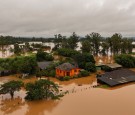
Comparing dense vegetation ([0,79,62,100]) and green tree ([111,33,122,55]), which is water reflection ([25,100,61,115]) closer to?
dense vegetation ([0,79,62,100])

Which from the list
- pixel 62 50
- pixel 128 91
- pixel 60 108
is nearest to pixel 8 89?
pixel 60 108

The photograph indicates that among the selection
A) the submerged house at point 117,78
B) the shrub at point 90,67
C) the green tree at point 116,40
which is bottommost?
the submerged house at point 117,78

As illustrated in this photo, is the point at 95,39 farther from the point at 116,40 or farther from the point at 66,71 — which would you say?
the point at 66,71

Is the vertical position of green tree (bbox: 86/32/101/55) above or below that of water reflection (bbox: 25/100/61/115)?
above

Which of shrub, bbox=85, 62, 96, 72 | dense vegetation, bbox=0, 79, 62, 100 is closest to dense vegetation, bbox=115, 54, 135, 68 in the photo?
shrub, bbox=85, 62, 96, 72

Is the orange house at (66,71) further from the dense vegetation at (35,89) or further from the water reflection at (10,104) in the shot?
the water reflection at (10,104)

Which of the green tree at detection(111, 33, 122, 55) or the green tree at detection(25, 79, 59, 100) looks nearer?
the green tree at detection(25, 79, 59, 100)

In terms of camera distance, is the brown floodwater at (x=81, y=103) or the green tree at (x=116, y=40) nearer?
the brown floodwater at (x=81, y=103)

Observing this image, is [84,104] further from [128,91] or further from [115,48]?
[115,48]

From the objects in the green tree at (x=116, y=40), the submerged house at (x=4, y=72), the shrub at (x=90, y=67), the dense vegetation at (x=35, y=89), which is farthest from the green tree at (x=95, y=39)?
the dense vegetation at (x=35, y=89)
